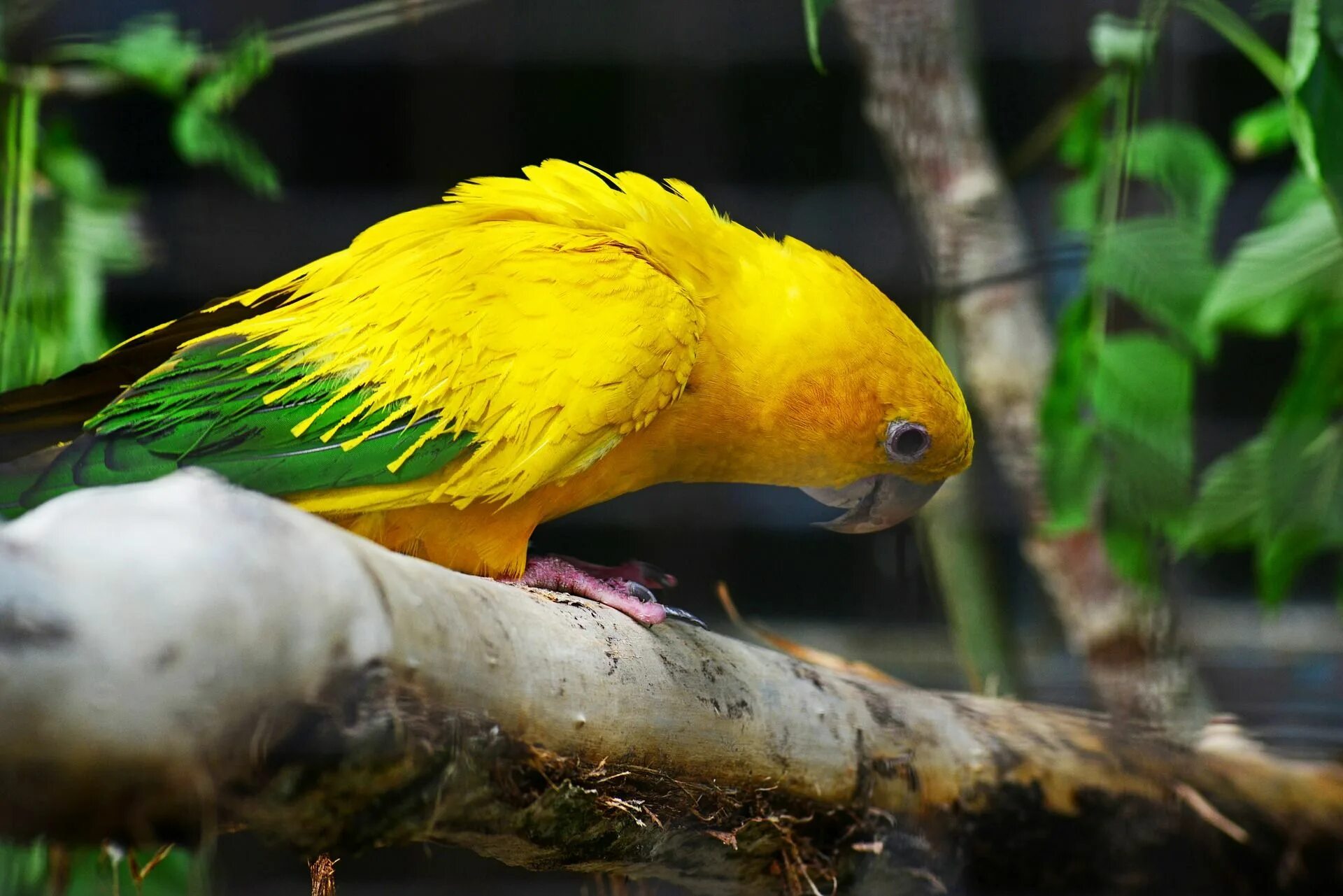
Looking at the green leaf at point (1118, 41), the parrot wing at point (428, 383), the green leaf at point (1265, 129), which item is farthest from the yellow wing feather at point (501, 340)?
the green leaf at point (1265, 129)

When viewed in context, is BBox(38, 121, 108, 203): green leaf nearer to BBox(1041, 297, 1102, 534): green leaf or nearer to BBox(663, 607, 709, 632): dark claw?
BBox(663, 607, 709, 632): dark claw

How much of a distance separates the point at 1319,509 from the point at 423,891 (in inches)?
43.9

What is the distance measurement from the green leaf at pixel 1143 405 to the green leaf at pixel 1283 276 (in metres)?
0.07

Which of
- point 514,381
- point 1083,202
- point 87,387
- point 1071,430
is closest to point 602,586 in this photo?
point 514,381

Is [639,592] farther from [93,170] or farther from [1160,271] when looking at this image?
[93,170]

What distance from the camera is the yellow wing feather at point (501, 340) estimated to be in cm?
64

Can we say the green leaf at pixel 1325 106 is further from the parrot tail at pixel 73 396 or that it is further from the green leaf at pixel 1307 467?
the parrot tail at pixel 73 396

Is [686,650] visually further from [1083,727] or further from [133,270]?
[133,270]

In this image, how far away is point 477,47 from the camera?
1.24 metres

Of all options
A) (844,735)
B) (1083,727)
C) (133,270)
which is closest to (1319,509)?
(1083,727)

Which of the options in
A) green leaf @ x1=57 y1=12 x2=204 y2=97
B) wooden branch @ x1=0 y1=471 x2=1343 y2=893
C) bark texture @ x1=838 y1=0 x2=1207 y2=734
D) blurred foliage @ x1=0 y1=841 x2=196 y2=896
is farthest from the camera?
bark texture @ x1=838 y1=0 x2=1207 y2=734

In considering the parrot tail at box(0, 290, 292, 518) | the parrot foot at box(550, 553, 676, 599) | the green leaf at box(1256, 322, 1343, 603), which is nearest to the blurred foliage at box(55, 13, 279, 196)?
the parrot tail at box(0, 290, 292, 518)

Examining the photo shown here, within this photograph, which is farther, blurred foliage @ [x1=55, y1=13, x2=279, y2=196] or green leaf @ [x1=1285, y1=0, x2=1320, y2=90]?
blurred foliage @ [x1=55, y1=13, x2=279, y2=196]

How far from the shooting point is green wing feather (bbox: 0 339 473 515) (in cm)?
60
